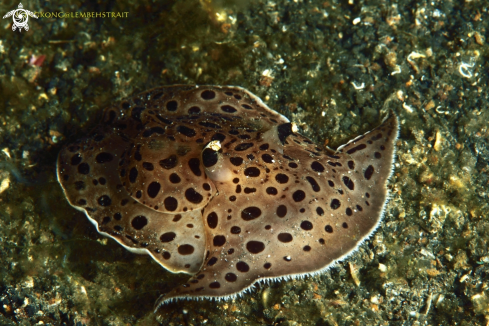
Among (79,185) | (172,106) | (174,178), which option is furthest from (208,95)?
(79,185)

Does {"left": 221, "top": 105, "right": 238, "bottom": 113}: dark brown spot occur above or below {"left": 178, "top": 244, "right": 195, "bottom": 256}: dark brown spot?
above

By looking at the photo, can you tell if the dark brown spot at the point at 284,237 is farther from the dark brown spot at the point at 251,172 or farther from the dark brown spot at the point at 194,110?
the dark brown spot at the point at 194,110

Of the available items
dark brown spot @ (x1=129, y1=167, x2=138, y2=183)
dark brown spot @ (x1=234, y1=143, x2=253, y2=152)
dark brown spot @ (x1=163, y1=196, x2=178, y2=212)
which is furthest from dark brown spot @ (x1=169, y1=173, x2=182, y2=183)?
dark brown spot @ (x1=234, y1=143, x2=253, y2=152)

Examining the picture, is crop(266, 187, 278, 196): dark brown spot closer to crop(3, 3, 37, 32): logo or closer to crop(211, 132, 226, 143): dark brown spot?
crop(211, 132, 226, 143): dark brown spot

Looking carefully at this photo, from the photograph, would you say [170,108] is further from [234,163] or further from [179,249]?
[179,249]

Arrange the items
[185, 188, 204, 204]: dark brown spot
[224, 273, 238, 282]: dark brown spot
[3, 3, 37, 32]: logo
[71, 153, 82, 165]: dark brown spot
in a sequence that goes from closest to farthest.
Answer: [224, 273, 238, 282]: dark brown spot < [185, 188, 204, 204]: dark brown spot < [71, 153, 82, 165]: dark brown spot < [3, 3, 37, 32]: logo

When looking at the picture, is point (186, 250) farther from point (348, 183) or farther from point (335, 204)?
point (348, 183)
